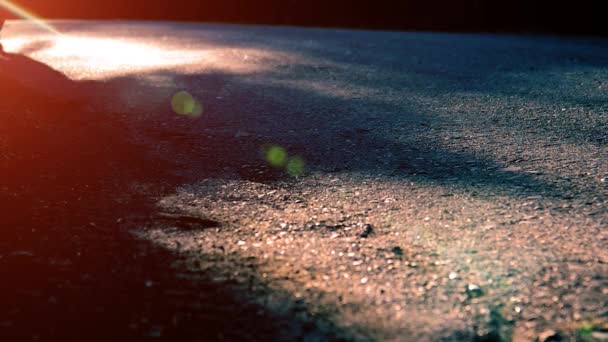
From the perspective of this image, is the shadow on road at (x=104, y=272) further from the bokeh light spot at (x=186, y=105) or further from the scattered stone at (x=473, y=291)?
the bokeh light spot at (x=186, y=105)

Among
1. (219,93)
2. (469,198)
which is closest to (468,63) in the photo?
(219,93)

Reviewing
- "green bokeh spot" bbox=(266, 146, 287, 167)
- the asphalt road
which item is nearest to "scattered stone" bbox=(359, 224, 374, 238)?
the asphalt road

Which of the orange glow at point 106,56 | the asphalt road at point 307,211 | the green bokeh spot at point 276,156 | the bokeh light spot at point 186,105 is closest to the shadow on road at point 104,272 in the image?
the asphalt road at point 307,211

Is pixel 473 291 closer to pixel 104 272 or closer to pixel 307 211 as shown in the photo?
pixel 307 211

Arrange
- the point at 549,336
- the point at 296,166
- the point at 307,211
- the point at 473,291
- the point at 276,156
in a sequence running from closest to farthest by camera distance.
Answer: the point at 549,336, the point at 473,291, the point at 307,211, the point at 296,166, the point at 276,156

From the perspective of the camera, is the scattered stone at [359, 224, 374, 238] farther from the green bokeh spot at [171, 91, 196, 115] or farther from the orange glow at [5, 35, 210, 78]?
the orange glow at [5, 35, 210, 78]

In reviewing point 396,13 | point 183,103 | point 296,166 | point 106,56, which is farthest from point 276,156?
point 396,13
